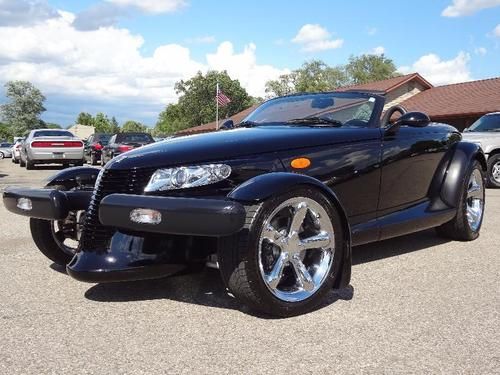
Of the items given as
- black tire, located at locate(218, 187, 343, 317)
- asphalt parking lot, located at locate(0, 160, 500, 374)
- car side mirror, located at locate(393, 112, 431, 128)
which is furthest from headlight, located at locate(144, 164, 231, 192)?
car side mirror, located at locate(393, 112, 431, 128)

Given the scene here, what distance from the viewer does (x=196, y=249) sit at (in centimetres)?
339

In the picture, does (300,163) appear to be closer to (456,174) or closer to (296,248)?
(296,248)

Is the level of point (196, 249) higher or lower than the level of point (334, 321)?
higher

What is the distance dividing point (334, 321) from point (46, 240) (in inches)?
94.7

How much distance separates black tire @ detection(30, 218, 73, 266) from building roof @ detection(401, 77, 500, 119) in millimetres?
22385

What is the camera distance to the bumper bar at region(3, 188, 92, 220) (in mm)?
3785

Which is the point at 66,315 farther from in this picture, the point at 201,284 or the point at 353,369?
the point at 353,369

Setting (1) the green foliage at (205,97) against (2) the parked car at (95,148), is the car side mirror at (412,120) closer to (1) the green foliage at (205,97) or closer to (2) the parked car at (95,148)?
(2) the parked car at (95,148)

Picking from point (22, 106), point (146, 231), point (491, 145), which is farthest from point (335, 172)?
point (22, 106)

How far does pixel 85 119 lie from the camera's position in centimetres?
A: 14562

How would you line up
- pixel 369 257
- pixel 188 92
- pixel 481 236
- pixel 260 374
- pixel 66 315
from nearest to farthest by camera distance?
1. pixel 260 374
2. pixel 66 315
3. pixel 369 257
4. pixel 481 236
5. pixel 188 92

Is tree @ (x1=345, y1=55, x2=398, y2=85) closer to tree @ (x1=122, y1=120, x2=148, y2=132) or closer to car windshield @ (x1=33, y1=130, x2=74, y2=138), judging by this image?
car windshield @ (x1=33, y1=130, x2=74, y2=138)

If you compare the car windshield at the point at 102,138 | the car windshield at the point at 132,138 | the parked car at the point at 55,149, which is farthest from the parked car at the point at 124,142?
the car windshield at the point at 102,138

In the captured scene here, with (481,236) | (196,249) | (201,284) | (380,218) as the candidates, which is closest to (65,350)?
(196,249)
